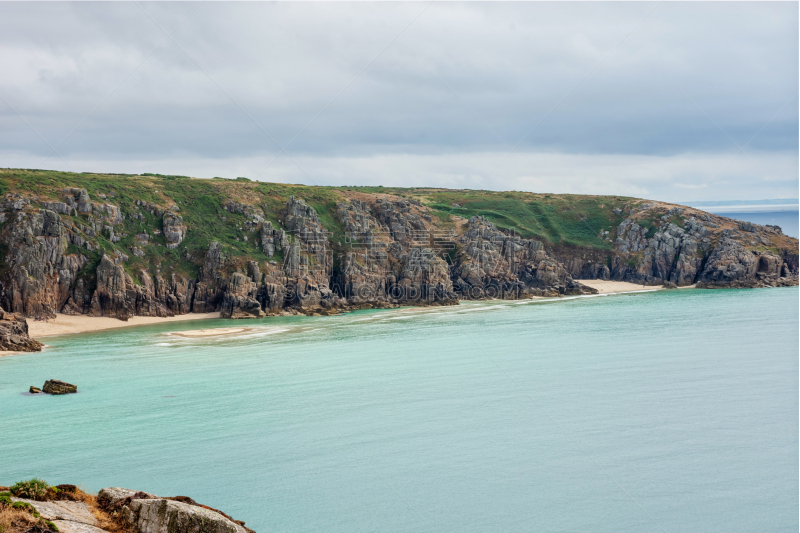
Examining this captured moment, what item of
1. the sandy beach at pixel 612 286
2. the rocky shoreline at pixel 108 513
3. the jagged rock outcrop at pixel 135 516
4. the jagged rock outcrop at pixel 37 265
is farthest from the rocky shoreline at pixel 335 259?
the jagged rock outcrop at pixel 135 516

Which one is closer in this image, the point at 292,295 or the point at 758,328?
the point at 758,328

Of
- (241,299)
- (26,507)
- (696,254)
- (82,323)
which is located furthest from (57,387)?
(696,254)

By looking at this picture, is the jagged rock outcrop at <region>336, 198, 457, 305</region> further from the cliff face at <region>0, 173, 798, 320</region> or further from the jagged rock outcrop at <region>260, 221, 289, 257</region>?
the jagged rock outcrop at <region>260, 221, 289, 257</region>

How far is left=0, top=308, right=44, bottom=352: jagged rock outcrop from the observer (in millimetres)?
59188

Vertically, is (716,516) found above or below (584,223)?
below

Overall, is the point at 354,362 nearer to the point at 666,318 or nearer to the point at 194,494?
the point at 194,494

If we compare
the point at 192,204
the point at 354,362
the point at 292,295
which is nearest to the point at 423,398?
the point at 354,362

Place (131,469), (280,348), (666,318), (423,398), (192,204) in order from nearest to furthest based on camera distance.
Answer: (131,469)
(423,398)
(280,348)
(666,318)
(192,204)

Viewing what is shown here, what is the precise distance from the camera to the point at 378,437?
31.5 m

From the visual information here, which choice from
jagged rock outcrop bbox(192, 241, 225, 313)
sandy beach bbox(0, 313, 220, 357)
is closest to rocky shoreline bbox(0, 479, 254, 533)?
sandy beach bbox(0, 313, 220, 357)

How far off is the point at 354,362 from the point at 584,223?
11114 cm

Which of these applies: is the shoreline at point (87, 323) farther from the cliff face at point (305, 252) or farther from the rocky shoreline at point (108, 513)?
the rocky shoreline at point (108, 513)

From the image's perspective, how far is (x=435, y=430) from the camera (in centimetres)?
3259

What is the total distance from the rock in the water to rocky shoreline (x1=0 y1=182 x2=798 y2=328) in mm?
21614
